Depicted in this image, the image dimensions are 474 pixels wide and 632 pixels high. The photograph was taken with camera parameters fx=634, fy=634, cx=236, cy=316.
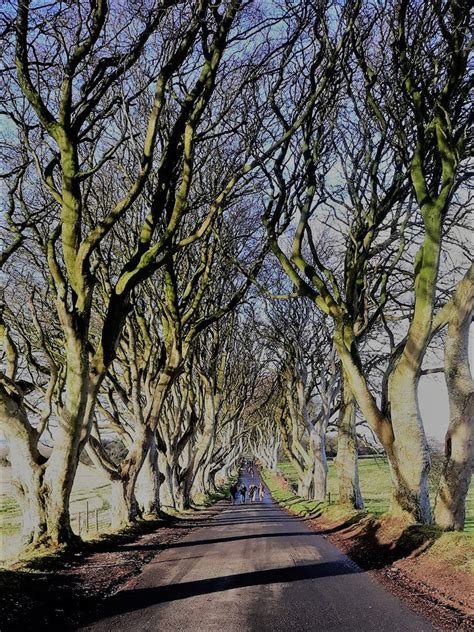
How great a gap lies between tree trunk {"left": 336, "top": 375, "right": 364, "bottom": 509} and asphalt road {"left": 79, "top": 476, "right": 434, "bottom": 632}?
323 inches

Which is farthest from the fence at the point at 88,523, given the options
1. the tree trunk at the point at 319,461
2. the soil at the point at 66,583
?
the tree trunk at the point at 319,461

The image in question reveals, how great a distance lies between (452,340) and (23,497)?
8.94 meters

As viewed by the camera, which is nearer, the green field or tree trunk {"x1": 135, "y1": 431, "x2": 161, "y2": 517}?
tree trunk {"x1": 135, "y1": 431, "x2": 161, "y2": 517}

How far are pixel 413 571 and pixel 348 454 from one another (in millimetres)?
11624

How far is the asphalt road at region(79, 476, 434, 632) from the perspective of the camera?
6.07 meters

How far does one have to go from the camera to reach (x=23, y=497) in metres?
13.0

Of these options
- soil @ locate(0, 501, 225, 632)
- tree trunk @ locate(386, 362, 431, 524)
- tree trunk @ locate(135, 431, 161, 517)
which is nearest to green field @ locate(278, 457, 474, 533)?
tree trunk @ locate(135, 431, 161, 517)

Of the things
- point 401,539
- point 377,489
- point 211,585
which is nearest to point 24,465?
point 211,585

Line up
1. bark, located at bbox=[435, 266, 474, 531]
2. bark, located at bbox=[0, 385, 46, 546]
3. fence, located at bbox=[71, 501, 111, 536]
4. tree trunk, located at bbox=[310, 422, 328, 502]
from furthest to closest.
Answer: tree trunk, located at bbox=[310, 422, 328, 502], fence, located at bbox=[71, 501, 111, 536], bark, located at bbox=[0, 385, 46, 546], bark, located at bbox=[435, 266, 474, 531]

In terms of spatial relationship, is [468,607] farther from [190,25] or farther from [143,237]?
[190,25]

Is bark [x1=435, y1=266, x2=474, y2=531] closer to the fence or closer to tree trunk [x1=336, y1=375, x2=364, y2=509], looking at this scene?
tree trunk [x1=336, y1=375, x2=364, y2=509]

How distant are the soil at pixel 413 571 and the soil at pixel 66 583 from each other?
3.54 m

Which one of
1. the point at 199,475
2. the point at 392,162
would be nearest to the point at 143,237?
the point at 392,162

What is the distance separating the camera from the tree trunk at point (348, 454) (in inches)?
793
